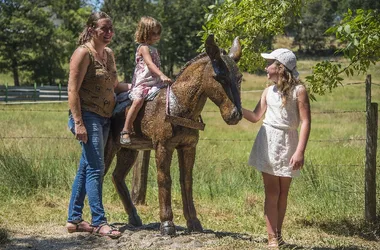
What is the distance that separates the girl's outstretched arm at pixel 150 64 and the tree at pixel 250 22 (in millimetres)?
1573

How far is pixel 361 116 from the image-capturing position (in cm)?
2062

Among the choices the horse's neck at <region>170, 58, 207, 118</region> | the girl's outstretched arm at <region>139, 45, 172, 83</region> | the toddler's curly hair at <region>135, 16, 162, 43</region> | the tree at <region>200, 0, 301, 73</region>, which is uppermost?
the tree at <region>200, 0, 301, 73</region>

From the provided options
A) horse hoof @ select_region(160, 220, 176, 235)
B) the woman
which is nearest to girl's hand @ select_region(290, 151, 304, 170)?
horse hoof @ select_region(160, 220, 176, 235)

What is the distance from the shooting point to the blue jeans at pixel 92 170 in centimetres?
549

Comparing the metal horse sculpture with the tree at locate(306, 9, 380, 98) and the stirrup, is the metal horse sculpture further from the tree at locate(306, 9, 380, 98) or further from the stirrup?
the tree at locate(306, 9, 380, 98)

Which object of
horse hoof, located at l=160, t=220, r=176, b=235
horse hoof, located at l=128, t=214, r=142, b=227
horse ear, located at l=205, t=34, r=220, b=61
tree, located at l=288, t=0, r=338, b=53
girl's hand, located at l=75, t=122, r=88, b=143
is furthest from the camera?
tree, located at l=288, t=0, r=338, b=53

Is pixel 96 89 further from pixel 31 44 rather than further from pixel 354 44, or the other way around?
pixel 31 44

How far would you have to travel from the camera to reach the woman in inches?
213

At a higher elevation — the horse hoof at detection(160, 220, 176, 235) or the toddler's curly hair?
the toddler's curly hair

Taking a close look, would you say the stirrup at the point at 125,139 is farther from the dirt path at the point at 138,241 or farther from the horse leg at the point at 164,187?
the dirt path at the point at 138,241

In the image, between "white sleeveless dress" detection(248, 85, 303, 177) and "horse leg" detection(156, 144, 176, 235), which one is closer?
"white sleeveless dress" detection(248, 85, 303, 177)

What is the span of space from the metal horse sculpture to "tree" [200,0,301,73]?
1.43 meters

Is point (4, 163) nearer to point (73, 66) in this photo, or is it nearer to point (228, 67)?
point (73, 66)

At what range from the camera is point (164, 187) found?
5684mm
